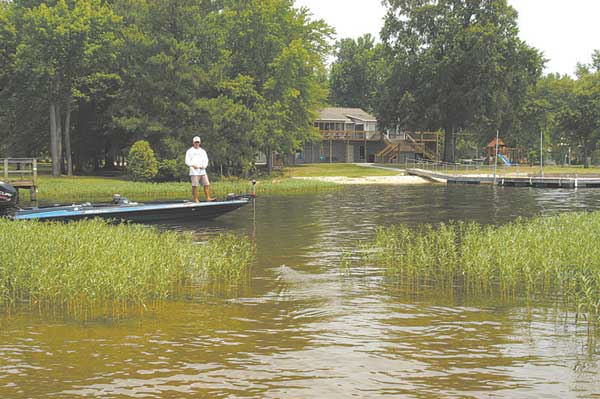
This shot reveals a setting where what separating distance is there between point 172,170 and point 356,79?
246ft

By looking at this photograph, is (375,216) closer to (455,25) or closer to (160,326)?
(160,326)

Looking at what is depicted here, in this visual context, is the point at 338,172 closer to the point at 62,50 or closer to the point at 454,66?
the point at 454,66

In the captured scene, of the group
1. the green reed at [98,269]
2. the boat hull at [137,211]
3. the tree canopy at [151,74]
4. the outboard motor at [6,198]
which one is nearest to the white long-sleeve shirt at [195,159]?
the boat hull at [137,211]

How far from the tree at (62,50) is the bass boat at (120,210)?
1233 inches

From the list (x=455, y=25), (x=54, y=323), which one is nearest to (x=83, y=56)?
(x=455, y=25)

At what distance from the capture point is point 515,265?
1320 centimetres

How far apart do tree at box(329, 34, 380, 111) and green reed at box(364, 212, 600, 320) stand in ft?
331

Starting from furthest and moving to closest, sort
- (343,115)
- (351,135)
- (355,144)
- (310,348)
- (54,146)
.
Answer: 1. (343,115)
2. (355,144)
3. (351,135)
4. (54,146)
5. (310,348)

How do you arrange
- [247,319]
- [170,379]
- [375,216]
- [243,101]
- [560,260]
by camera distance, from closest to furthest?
[170,379]
[247,319]
[560,260]
[375,216]
[243,101]

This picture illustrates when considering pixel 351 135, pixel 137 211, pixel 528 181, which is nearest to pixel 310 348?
pixel 137 211

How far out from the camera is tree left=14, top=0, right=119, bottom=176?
5088 cm

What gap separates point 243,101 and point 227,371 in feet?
177

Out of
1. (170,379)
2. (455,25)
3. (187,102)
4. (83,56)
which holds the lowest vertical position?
(170,379)

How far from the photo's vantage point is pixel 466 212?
A: 1157 inches
